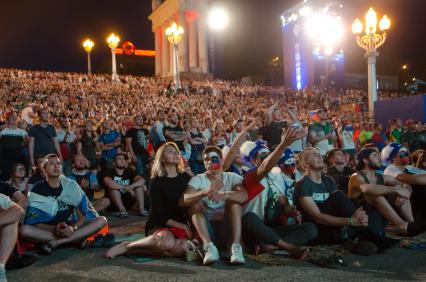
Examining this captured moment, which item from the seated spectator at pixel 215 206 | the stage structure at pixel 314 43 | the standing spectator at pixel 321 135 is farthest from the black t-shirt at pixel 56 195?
the stage structure at pixel 314 43

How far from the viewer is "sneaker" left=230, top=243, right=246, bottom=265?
4625mm

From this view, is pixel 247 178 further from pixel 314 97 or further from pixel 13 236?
pixel 314 97

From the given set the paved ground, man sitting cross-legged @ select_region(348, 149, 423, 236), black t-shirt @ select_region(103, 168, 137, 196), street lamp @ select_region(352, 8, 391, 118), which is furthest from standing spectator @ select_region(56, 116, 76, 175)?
street lamp @ select_region(352, 8, 391, 118)

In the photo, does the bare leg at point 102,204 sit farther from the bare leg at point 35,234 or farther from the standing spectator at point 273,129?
the standing spectator at point 273,129

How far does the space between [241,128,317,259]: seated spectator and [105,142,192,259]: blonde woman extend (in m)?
0.70

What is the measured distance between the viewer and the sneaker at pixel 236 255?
4625mm

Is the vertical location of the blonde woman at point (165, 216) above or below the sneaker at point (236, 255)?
above

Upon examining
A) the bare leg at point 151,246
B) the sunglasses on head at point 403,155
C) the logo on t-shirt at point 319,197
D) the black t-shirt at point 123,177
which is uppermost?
the sunglasses on head at point 403,155

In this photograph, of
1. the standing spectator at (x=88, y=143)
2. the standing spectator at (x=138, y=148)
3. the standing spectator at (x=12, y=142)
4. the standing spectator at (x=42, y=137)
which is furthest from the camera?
the standing spectator at (x=88, y=143)

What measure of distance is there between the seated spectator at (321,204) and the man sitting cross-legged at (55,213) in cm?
241

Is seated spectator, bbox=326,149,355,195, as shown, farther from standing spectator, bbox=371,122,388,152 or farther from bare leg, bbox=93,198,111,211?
standing spectator, bbox=371,122,388,152

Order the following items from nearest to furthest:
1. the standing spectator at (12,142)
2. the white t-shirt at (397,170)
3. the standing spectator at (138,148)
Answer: the white t-shirt at (397,170) < the standing spectator at (12,142) < the standing spectator at (138,148)

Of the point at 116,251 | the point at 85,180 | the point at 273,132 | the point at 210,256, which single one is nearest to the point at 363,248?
the point at 210,256

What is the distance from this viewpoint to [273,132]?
29.3 feet
